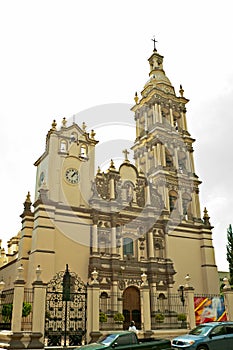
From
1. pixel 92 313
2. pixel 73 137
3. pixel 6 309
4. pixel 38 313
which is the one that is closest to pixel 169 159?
pixel 73 137

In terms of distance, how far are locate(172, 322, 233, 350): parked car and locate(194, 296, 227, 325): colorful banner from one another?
22.8ft

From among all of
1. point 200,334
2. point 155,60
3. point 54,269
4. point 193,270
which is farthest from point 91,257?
point 155,60

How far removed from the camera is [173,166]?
3694 cm

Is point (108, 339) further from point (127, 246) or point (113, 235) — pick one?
point (127, 246)

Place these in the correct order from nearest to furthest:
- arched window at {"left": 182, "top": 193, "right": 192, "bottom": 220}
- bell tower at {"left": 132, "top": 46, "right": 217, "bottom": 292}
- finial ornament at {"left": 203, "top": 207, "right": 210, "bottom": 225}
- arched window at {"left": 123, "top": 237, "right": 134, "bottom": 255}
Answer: arched window at {"left": 123, "top": 237, "right": 134, "bottom": 255}, bell tower at {"left": 132, "top": 46, "right": 217, "bottom": 292}, arched window at {"left": 182, "top": 193, "right": 192, "bottom": 220}, finial ornament at {"left": 203, "top": 207, "right": 210, "bottom": 225}

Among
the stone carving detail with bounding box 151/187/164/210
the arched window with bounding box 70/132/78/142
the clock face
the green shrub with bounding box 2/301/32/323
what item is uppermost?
Answer: the arched window with bounding box 70/132/78/142

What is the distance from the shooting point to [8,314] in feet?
61.2

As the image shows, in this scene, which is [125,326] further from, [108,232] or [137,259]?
[108,232]

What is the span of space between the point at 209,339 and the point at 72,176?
19.1 m

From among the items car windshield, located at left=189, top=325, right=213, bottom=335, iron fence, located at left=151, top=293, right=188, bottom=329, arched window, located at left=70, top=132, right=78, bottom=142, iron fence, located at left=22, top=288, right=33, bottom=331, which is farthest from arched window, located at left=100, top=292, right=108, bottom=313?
arched window, located at left=70, top=132, right=78, bottom=142

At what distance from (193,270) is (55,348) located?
18.7 meters

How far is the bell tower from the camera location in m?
32.4

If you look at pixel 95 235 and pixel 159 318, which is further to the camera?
pixel 95 235

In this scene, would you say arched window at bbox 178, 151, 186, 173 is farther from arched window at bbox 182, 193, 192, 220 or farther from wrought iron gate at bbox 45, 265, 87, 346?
wrought iron gate at bbox 45, 265, 87, 346
